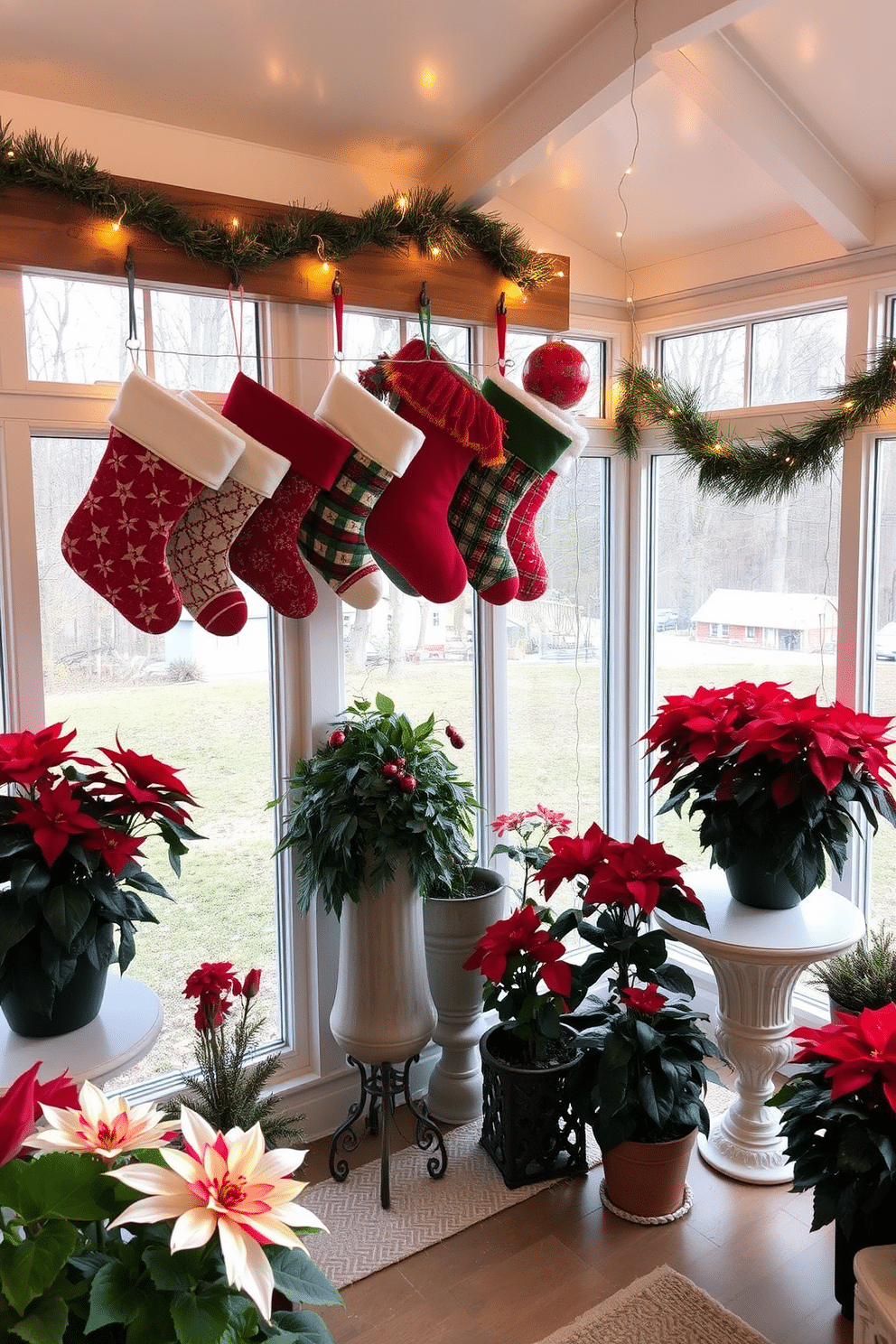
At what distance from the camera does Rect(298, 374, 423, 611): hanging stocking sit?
200 centimetres

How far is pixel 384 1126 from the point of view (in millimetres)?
2303

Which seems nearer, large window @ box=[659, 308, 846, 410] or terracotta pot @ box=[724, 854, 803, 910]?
terracotta pot @ box=[724, 854, 803, 910]

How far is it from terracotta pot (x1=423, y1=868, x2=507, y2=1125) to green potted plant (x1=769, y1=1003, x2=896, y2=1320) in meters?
0.93

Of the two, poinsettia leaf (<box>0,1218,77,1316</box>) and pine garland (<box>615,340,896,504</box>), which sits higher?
pine garland (<box>615,340,896,504</box>)

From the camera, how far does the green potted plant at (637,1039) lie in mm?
2098

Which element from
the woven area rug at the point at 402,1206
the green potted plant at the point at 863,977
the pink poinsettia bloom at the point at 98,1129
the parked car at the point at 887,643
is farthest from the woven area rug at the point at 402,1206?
the pink poinsettia bloom at the point at 98,1129

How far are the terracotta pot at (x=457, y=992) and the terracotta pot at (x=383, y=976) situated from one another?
0.22m

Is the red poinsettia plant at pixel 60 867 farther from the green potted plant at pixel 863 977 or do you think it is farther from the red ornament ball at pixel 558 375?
the green potted plant at pixel 863 977

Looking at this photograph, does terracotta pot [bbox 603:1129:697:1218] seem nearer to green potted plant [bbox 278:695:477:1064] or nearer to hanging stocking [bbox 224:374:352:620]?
green potted plant [bbox 278:695:477:1064]

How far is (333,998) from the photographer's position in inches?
102

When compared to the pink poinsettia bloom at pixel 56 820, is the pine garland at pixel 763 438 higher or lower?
higher

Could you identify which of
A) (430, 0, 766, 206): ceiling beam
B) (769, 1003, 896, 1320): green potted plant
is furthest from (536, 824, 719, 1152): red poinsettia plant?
(430, 0, 766, 206): ceiling beam

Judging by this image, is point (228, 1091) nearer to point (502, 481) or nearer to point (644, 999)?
point (644, 999)

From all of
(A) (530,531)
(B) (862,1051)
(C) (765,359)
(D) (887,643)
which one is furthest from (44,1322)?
(C) (765,359)
